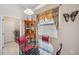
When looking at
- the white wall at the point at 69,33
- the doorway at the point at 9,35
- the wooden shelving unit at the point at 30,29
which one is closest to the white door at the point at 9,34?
the doorway at the point at 9,35

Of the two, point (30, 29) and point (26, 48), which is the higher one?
point (30, 29)

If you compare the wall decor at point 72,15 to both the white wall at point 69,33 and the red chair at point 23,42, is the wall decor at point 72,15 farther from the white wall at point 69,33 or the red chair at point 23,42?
the red chair at point 23,42

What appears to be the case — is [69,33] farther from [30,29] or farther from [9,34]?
[9,34]

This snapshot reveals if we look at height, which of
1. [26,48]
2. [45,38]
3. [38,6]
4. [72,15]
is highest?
[38,6]

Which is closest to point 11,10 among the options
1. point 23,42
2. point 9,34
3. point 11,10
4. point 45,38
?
point 11,10

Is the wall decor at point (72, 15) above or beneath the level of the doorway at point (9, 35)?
above

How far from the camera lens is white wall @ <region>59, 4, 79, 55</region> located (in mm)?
1333

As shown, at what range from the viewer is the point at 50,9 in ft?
4.41

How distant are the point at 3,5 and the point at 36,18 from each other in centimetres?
38

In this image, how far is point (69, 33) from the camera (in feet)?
4.39

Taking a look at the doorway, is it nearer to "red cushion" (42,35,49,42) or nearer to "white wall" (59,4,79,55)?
"red cushion" (42,35,49,42)

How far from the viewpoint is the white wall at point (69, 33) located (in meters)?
1.33
